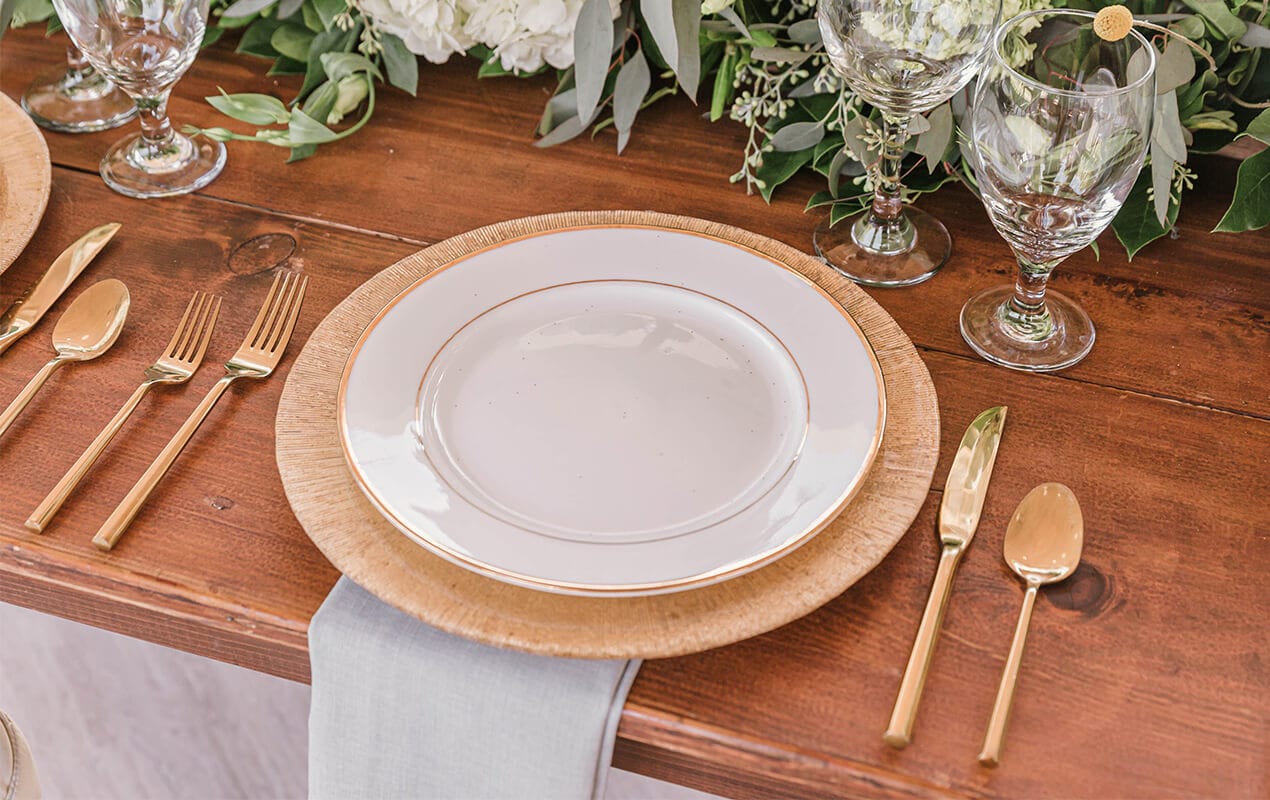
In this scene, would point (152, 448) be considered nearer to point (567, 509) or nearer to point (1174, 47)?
point (567, 509)

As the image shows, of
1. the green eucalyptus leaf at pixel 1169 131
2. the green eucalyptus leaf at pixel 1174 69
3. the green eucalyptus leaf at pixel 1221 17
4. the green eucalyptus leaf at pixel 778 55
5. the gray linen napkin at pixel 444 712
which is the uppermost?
the green eucalyptus leaf at pixel 1221 17

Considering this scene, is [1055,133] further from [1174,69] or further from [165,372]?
[165,372]

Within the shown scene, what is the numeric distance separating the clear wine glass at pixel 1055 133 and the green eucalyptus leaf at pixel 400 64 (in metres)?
0.49

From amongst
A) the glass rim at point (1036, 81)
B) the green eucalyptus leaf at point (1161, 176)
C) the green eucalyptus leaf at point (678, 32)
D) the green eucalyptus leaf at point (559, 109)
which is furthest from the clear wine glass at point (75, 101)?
the green eucalyptus leaf at point (1161, 176)

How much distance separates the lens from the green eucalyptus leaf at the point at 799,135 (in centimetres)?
84

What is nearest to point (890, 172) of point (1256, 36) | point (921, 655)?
point (1256, 36)

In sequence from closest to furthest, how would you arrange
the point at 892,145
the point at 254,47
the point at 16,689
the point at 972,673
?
the point at 972,673 → the point at 892,145 → the point at 254,47 → the point at 16,689

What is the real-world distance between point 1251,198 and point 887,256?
25 centimetres

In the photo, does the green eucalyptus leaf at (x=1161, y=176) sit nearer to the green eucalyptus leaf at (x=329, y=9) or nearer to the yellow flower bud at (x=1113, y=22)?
the yellow flower bud at (x=1113, y=22)

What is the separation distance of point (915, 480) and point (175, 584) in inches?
15.9

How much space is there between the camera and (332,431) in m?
0.61

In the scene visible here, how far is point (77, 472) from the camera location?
0.62m

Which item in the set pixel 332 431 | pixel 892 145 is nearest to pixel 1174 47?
pixel 892 145

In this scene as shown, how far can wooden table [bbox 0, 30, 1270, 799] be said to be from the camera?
0.52 metres
